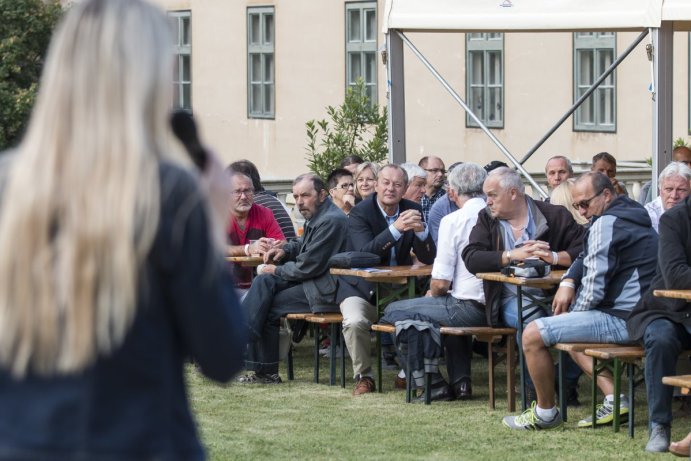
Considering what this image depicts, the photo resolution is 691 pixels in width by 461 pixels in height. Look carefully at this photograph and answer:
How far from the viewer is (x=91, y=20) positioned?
239 cm

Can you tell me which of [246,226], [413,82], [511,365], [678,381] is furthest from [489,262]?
[413,82]

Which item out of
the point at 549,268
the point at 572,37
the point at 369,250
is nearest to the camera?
the point at 549,268

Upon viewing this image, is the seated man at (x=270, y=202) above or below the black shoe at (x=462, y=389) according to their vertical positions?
above

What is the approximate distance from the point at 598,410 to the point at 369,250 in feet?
6.83

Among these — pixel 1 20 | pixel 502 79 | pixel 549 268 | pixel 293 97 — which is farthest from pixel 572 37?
pixel 549 268

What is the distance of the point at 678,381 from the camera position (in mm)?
6684

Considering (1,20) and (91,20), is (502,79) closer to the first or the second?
(1,20)

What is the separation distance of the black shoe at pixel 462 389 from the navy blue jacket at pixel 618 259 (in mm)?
1443

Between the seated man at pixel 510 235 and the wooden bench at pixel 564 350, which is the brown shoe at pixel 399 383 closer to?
the seated man at pixel 510 235

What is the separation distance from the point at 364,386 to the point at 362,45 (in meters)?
16.0

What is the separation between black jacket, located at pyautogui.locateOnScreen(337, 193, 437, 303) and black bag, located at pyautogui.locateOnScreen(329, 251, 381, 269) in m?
0.15

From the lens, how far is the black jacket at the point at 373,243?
9.55m

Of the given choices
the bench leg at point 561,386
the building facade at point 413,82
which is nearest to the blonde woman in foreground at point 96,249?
the bench leg at point 561,386

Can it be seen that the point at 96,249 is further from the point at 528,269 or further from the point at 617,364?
the point at 528,269
